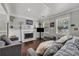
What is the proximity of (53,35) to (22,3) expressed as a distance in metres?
0.85

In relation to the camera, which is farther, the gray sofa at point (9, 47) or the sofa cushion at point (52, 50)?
the gray sofa at point (9, 47)

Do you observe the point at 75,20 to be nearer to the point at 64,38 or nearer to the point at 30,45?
the point at 64,38

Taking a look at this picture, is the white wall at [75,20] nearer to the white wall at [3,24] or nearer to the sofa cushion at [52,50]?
the sofa cushion at [52,50]

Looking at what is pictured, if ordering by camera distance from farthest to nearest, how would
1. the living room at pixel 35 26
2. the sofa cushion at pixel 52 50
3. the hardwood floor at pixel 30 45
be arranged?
the hardwood floor at pixel 30 45 < the living room at pixel 35 26 < the sofa cushion at pixel 52 50

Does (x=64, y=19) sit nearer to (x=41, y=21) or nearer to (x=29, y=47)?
(x=41, y=21)

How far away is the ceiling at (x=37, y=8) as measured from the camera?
153cm

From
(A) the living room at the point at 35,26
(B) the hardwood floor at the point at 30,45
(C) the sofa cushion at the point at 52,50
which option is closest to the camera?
(C) the sofa cushion at the point at 52,50

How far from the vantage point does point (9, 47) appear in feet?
5.79

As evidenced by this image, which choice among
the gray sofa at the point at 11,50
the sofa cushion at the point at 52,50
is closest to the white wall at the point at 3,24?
the gray sofa at the point at 11,50

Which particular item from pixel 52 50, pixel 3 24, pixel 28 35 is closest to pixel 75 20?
pixel 52 50

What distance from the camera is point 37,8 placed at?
160 cm

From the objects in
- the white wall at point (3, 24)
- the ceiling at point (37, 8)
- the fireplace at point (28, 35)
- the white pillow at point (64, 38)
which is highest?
the ceiling at point (37, 8)

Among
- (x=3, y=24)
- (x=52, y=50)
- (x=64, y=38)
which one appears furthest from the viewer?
(x=64, y=38)

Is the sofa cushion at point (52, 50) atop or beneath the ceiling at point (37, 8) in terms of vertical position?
beneath
